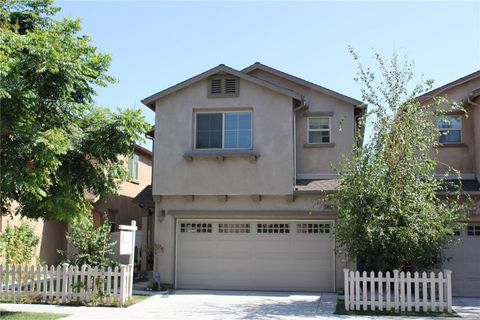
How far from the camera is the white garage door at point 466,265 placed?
1593 cm

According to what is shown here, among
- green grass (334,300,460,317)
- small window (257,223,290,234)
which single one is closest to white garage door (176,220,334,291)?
small window (257,223,290,234)

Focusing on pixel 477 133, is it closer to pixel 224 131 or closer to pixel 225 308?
pixel 224 131

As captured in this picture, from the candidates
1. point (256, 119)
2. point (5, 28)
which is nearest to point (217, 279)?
point (256, 119)

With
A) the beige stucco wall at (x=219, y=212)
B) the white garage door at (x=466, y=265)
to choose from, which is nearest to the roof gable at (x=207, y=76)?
the beige stucco wall at (x=219, y=212)

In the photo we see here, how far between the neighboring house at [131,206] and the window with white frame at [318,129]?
5929 millimetres

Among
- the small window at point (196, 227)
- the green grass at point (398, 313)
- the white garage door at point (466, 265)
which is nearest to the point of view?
the green grass at point (398, 313)

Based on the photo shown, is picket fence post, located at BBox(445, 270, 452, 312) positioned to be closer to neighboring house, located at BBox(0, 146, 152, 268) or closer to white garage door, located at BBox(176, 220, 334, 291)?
white garage door, located at BBox(176, 220, 334, 291)

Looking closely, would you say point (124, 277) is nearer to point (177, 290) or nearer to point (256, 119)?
point (177, 290)

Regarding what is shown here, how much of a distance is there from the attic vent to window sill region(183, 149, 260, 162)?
1951mm

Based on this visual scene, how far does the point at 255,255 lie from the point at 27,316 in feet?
23.7

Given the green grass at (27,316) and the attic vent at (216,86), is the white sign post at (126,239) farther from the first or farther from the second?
the attic vent at (216,86)

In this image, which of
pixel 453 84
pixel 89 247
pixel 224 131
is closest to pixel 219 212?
pixel 224 131

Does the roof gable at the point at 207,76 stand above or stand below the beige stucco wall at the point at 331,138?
above

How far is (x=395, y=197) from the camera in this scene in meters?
13.2
